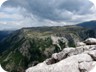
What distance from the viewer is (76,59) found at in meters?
35.2

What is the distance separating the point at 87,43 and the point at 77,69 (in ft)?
104

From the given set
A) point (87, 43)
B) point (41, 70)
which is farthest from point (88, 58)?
point (87, 43)

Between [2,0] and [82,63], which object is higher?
[2,0]

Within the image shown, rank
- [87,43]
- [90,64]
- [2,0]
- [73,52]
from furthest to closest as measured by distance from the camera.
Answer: [87,43]
[73,52]
[90,64]
[2,0]

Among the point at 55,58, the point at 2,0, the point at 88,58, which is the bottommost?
the point at 55,58

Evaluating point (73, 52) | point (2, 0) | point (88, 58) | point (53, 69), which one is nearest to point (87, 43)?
point (73, 52)

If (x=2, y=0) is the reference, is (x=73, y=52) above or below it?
below

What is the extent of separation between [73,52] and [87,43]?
509 inches

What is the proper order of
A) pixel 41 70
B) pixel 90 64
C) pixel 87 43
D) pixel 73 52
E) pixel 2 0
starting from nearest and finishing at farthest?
pixel 2 0 → pixel 90 64 → pixel 41 70 → pixel 73 52 → pixel 87 43

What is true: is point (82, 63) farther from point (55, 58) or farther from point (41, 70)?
point (55, 58)

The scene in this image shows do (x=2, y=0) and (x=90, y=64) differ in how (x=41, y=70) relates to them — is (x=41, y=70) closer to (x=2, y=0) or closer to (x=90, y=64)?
(x=90, y=64)

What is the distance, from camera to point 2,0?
1930 centimetres

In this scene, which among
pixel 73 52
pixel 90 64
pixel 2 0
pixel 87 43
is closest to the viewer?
pixel 2 0

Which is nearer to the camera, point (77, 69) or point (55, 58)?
point (77, 69)
